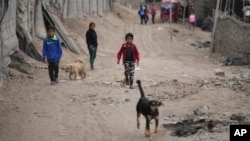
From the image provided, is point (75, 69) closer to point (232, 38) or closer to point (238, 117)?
point (238, 117)

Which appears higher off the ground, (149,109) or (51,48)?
(51,48)

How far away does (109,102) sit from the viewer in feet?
34.0

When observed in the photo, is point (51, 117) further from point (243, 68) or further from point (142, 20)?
point (142, 20)

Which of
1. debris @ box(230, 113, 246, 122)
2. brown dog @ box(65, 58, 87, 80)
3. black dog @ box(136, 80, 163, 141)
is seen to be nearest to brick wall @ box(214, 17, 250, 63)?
brown dog @ box(65, 58, 87, 80)

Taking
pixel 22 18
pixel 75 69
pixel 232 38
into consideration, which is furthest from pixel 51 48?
pixel 232 38

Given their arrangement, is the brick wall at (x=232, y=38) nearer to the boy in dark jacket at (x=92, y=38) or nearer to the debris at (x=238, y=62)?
the debris at (x=238, y=62)

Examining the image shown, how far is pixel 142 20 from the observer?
105ft

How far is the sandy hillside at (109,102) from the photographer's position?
8.19 metres

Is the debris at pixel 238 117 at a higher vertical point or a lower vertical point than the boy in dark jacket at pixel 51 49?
lower

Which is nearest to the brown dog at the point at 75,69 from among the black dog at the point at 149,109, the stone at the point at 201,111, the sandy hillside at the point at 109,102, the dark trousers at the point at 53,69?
the sandy hillside at the point at 109,102

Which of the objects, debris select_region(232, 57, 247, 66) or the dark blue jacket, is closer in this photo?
the dark blue jacket

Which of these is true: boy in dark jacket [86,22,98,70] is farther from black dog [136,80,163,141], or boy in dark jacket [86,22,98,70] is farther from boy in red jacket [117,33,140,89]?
black dog [136,80,163,141]

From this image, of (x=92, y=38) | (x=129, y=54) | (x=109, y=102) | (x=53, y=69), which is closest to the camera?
(x=109, y=102)

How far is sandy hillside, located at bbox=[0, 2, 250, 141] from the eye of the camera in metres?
8.19
